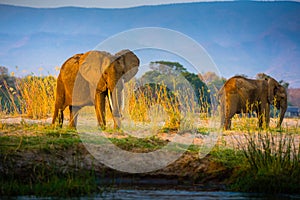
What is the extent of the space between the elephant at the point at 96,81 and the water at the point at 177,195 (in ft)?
14.7

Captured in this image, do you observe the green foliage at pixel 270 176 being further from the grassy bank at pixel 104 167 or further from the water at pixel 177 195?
the water at pixel 177 195

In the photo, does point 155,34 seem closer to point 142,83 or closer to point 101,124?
point 101,124

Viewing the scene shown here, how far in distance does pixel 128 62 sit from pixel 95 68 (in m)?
0.74

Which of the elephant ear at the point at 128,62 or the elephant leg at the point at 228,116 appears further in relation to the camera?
the elephant leg at the point at 228,116

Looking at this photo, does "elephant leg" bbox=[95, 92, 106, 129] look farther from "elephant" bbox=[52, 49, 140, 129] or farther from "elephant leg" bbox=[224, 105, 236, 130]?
"elephant leg" bbox=[224, 105, 236, 130]

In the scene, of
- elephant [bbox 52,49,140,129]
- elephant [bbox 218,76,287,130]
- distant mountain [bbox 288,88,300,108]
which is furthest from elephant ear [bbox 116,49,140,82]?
distant mountain [bbox 288,88,300,108]

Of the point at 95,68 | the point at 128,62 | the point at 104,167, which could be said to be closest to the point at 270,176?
the point at 104,167

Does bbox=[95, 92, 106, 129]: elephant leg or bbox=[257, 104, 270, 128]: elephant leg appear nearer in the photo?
bbox=[95, 92, 106, 129]: elephant leg

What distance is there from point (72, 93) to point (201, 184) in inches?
217

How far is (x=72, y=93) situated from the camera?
14867 mm

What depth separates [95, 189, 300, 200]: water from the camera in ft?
29.5

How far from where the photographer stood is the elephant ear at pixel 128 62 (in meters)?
14.1

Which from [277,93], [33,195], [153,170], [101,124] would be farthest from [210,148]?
[277,93]

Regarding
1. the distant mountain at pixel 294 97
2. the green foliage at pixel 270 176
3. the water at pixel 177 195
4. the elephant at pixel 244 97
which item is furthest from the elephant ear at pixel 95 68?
the distant mountain at pixel 294 97
